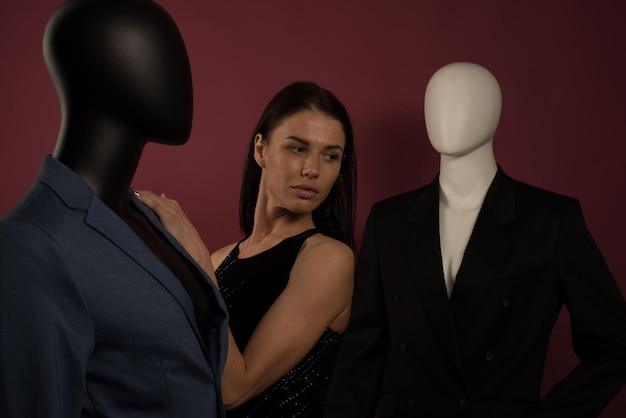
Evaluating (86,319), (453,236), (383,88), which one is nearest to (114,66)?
(86,319)

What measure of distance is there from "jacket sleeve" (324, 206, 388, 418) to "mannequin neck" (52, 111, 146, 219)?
0.90 meters

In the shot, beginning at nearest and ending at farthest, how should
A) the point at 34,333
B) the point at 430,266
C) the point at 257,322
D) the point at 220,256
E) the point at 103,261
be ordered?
Answer: the point at 34,333, the point at 103,261, the point at 430,266, the point at 257,322, the point at 220,256

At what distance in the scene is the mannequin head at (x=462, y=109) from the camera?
1.69 meters

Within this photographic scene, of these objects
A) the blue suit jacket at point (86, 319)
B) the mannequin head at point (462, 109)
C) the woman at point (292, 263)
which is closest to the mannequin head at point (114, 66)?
the blue suit jacket at point (86, 319)

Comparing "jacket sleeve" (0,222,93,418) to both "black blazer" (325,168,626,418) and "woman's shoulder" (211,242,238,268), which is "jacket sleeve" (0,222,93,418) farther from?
"woman's shoulder" (211,242,238,268)

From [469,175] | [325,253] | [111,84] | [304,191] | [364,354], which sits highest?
[111,84]

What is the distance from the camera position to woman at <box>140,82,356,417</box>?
1.74 m

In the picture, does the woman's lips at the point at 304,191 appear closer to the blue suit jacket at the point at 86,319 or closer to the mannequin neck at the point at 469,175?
the mannequin neck at the point at 469,175

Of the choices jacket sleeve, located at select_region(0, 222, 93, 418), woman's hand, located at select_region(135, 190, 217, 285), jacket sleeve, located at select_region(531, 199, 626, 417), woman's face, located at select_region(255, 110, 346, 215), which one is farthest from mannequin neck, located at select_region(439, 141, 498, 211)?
jacket sleeve, located at select_region(0, 222, 93, 418)

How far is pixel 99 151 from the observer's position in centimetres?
108

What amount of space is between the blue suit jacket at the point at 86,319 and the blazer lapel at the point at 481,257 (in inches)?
29.3

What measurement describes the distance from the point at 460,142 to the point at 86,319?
105 centimetres

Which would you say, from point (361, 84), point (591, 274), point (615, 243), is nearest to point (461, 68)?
point (591, 274)

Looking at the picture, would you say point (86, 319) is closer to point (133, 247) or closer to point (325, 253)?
point (133, 247)
